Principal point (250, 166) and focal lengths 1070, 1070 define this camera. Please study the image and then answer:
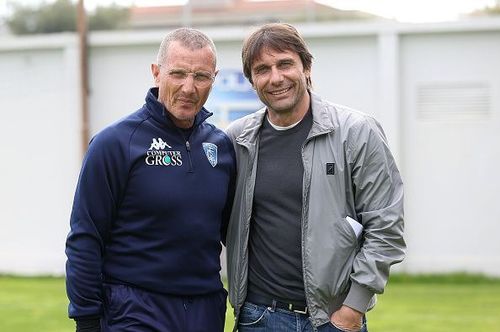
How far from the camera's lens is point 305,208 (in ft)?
14.3

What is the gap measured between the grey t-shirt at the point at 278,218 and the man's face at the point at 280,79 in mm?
129

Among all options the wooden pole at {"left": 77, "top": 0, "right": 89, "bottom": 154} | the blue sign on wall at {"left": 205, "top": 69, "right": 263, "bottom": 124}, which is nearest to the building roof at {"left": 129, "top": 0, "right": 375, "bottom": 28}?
the wooden pole at {"left": 77, "top": 0, "right": 89, "bottom": 154}

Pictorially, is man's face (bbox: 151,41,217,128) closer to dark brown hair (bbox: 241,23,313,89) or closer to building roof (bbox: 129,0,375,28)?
dark brown hair (bbox: 241,23,313,89)

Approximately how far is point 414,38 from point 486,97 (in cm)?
119

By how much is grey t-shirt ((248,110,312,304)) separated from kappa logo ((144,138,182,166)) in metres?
0.41

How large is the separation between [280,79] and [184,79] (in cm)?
41

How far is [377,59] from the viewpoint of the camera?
1392 cm

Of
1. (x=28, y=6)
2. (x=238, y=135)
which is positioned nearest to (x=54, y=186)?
(x=238, y=135)

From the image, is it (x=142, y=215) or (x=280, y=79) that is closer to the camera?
(x=142, y=215)

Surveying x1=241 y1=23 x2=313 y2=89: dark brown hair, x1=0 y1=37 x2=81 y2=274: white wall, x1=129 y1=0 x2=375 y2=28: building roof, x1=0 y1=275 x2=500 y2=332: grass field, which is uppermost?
x1=129 y1=0 x2=375 y2=28: building roof

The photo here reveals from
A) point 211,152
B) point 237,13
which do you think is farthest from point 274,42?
point 237,13

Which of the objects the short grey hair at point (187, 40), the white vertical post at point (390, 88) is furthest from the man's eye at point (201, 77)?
the white vertical post at point (390, 88)

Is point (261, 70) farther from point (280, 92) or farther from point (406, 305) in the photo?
point (406, 305)

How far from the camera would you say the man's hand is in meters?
4.33
